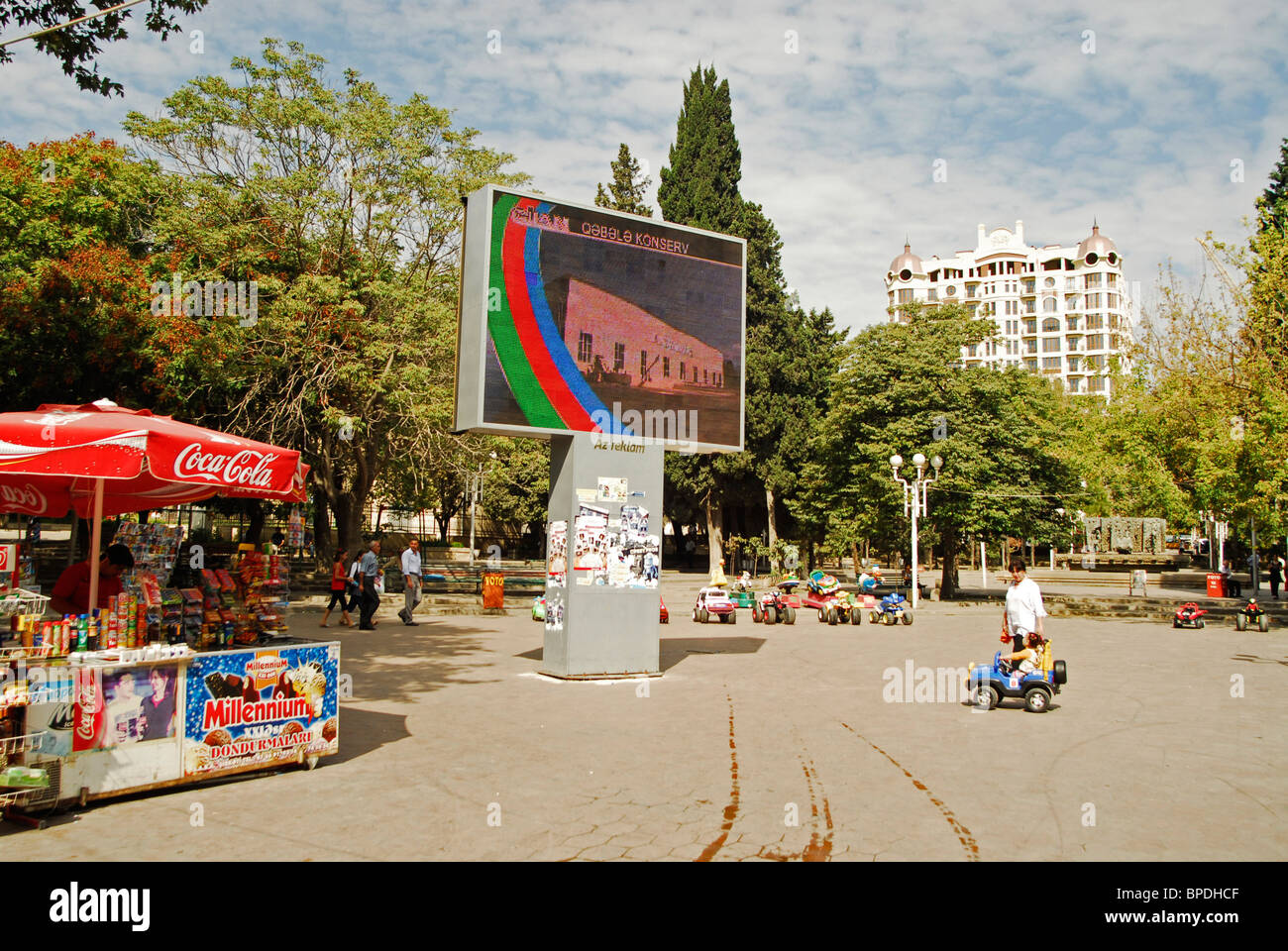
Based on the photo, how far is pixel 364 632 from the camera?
20.1 m

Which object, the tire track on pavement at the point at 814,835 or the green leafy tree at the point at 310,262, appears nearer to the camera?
the tire track on pavement at the point at 814,835

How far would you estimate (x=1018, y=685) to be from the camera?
11758 millimetres

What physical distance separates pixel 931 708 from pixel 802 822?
18.9 feet

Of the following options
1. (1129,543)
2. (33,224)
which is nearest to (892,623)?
(33,224)

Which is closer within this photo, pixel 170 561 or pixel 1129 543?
pixel 170 561

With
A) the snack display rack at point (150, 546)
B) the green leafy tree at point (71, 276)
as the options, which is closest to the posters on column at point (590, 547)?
the snack display rack at point (150, 546)

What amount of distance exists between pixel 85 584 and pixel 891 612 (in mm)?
20414

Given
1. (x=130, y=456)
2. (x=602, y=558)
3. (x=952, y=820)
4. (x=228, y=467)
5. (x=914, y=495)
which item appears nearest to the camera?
(x=952, y=820)

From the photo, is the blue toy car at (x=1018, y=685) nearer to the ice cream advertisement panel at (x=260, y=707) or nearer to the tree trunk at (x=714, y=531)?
the ice cream advertisement panel at (x=260, y=707)

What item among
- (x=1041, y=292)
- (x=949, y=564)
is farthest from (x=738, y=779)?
(x=1041, y=292)

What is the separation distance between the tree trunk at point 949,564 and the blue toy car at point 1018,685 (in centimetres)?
2388

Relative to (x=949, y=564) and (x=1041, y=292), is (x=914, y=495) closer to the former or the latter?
(x=949, y=564)

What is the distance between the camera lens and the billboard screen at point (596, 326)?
13133mm

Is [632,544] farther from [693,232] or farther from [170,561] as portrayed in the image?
[170,561]
